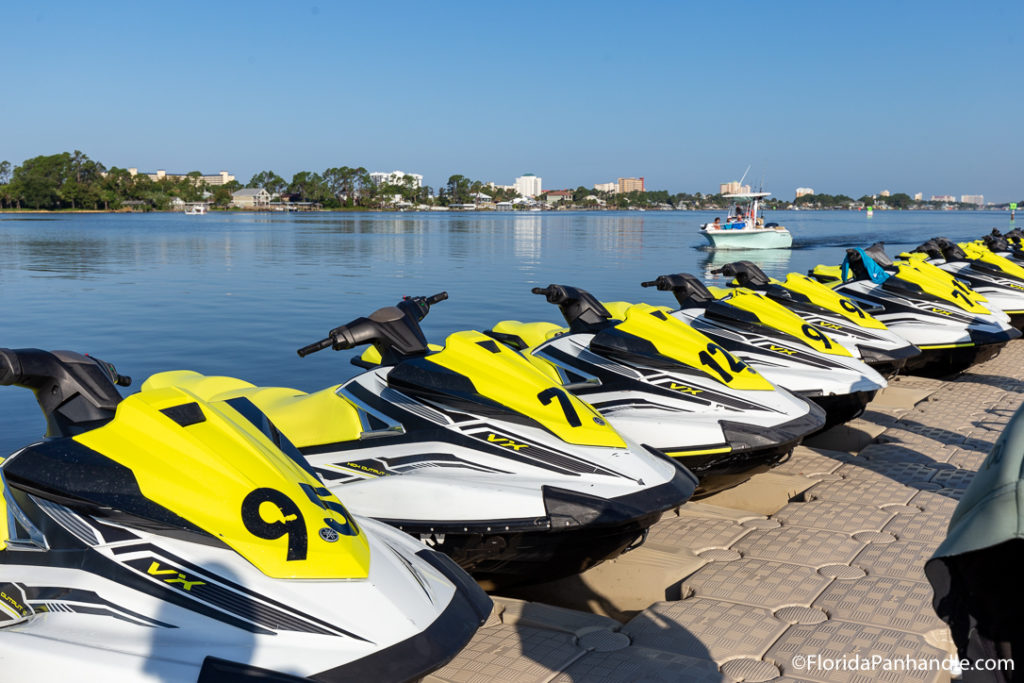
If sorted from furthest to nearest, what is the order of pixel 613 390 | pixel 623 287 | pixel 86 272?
pixel 86 272
pixel 623 287
pixel 613 390

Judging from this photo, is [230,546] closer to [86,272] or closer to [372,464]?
[372,464]

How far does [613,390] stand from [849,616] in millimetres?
1768

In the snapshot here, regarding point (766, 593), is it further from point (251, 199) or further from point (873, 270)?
point (251, 199)

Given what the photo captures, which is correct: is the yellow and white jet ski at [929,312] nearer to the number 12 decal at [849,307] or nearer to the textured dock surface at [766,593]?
the number 12 decal at [849,307]

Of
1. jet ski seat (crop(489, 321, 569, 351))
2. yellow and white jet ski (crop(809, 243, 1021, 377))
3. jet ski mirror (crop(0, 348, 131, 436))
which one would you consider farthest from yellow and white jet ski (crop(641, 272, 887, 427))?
jet ski mirror (crop(0, 348, 131, 436))

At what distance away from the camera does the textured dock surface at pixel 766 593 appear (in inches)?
118

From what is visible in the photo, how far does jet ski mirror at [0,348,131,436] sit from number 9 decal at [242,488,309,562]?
610 millimetres

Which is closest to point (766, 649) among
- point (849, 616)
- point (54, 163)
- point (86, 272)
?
point (849, 616)

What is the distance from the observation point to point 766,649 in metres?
3.10

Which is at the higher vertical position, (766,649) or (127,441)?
(127,441)

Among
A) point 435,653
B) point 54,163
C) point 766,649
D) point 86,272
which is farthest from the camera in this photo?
point 54,163

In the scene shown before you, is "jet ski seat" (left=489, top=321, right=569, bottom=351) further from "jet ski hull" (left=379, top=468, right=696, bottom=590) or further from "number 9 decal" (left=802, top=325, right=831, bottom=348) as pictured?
"jet ski hull" (left=379, top=468, right=696, bottom=590)

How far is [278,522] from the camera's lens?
2137 mm

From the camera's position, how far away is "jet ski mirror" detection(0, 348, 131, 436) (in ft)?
7.81
